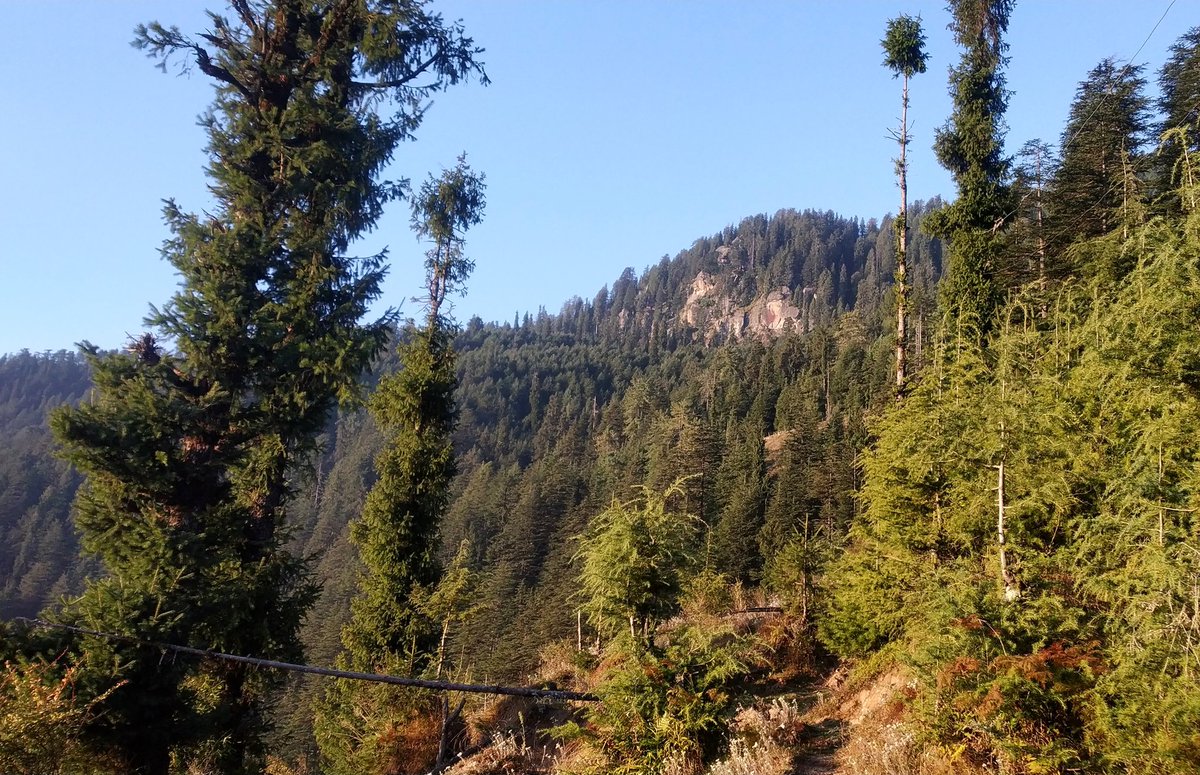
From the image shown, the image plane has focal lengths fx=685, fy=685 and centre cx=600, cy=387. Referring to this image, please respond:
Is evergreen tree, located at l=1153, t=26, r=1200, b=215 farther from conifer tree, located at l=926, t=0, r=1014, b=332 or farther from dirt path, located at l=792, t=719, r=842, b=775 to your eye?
dirt path, located at l=792, t=719, r=842, b=775

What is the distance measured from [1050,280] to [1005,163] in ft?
28.4

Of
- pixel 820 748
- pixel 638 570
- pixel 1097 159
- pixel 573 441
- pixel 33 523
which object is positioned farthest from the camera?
pixel 573 441

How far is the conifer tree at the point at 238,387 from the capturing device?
7109mm

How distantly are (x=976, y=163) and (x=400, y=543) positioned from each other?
1476cm

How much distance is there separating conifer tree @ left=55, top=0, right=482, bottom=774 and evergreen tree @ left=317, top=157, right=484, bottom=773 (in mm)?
2517

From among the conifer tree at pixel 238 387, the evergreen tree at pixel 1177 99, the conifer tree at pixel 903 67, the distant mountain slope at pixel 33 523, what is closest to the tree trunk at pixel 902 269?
the conifer tree at pixel 903 67

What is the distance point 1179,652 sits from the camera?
461 cm

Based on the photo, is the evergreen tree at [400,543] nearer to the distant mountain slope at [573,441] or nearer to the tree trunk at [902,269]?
the distant mountain slope at [573,441]

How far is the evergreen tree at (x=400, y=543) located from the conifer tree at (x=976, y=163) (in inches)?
440

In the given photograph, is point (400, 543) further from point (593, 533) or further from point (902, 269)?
point (902, 269)

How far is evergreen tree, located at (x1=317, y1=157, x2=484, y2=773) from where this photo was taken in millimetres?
11992

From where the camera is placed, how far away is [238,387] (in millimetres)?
8461

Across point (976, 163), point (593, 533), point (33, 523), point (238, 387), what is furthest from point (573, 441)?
point (238, 387)

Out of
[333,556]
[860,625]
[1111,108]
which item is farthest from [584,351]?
[860,625]
